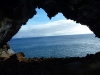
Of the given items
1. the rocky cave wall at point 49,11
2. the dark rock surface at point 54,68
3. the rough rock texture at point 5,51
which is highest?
the rocky cave wall at point 49,11

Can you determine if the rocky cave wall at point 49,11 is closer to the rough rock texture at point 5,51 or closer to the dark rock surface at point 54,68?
the rough rock texture at point 5,51

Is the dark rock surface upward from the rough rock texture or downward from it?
downward

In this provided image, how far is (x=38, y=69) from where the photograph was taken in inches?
1806

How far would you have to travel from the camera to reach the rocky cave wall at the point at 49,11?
50.6m

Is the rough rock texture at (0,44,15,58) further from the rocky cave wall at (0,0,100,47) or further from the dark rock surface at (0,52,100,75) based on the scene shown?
the dark rock surface at (0,52,100,75)

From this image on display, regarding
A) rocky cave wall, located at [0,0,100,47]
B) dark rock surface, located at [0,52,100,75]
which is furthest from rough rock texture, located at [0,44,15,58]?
dark rock surface, located at [0,52,100,75]

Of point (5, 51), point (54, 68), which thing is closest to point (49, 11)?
point (5, 51)

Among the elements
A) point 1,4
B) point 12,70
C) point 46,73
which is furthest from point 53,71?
point 1,4

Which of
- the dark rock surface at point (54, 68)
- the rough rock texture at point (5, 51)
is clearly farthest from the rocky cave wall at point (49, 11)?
the dark rock surface at point (54, 68)

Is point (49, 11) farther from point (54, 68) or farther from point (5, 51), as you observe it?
point (54, 68)

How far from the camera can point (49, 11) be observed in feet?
200

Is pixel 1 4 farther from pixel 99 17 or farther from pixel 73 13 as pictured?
pixel 99 17

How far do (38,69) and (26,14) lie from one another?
21065 millimetres

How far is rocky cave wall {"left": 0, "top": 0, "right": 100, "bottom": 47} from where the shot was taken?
5059 centimetres
